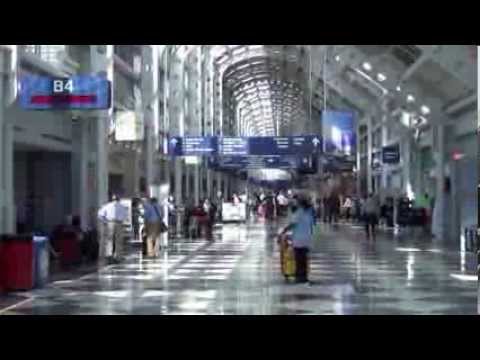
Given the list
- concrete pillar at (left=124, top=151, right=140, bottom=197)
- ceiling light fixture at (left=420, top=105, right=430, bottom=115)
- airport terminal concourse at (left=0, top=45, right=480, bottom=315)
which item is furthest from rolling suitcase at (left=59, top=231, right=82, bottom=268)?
ceiling light fixture at (left=420, top=105, right=430, bottom=115)

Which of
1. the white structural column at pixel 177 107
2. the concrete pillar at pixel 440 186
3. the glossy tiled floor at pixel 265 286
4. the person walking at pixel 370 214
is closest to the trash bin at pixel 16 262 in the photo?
the glossy tiled floor at pixel 265 286

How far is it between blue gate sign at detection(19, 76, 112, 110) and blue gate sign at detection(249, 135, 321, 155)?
24.3 meters

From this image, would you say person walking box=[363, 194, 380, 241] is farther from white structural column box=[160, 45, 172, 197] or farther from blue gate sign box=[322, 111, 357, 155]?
white structural column box=[160, 45, 172, 197]

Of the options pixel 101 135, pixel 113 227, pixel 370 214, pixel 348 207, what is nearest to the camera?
pixel 113 227

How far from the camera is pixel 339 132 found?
1478 inches

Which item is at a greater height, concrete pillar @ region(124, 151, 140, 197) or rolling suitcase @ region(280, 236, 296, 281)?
concrete pillar @ region(124, 151, 140, 197)

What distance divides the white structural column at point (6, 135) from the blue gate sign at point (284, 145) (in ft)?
81.2

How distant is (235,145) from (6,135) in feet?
81.1

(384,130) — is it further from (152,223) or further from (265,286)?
(265,286)

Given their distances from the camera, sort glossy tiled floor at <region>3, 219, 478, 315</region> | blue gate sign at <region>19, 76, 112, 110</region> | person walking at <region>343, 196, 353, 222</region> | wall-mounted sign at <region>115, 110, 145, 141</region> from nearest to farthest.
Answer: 1. glossy tiled floor at <region>3, 219, 478, 315</region>
2. blue gate sign at <region>19, 76, 112, 110</region>
3. wall-mounted sign at <region>115, 110, 145, 141</region>
4. person walking at <region>343, 196, 353, 222</region>

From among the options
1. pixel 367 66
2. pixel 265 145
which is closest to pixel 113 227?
pixel 367 66

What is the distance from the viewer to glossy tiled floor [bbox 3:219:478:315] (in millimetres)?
12977
